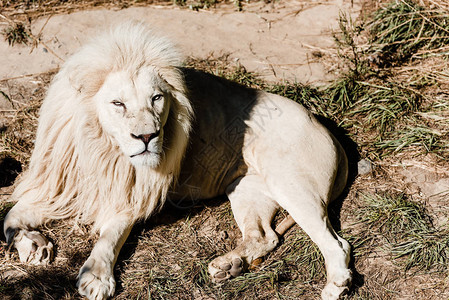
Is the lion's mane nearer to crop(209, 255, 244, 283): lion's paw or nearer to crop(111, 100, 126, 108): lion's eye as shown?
crop(111, 100, 126, 108): lion's eye

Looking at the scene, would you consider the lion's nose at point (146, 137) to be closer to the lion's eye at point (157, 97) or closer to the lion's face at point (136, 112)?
the lion's face at point (136, 112)

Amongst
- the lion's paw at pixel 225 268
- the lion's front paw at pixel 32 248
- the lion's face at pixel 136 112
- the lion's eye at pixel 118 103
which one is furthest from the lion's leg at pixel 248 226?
the lion's eye at pixel 118 103

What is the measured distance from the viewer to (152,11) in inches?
255

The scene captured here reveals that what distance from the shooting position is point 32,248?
386 centimetres

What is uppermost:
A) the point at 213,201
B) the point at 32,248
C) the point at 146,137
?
the point at 146,137

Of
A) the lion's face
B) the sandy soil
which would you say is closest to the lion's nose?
the lion's face

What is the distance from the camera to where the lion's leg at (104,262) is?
143 inches

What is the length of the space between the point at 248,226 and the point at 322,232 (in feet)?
1.73

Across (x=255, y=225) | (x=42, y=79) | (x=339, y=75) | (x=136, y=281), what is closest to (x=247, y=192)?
(x=255, y=225)

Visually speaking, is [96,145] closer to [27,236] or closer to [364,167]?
[27,236]

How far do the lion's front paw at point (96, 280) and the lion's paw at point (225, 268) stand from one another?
0.65 meters

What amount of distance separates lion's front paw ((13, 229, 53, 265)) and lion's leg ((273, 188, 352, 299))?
1.60m

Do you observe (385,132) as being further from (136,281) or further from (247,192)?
(136,281)

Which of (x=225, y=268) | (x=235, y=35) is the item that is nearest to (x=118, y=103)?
(x=225, y=268)
